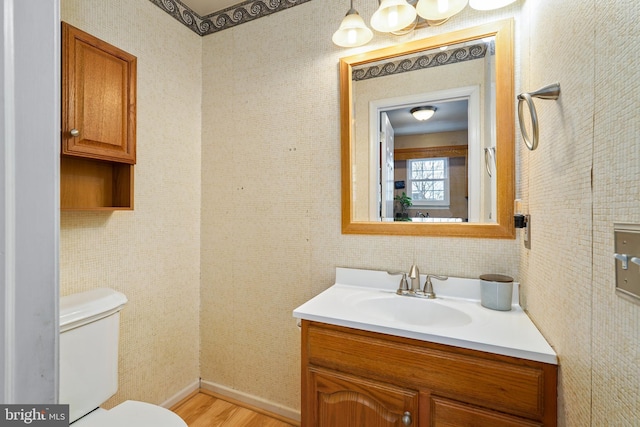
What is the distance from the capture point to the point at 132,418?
1.14 m

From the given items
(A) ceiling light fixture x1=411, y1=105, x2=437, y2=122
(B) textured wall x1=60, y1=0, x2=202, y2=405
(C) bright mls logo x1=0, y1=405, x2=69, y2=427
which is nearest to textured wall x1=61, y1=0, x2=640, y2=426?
(B) textured wall x1=60, y1=0, x2=202, y2=405

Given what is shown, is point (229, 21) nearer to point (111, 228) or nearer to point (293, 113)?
point (293, 113)

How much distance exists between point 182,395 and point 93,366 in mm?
816

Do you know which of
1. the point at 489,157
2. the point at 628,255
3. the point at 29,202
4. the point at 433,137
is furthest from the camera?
the point at 433,137

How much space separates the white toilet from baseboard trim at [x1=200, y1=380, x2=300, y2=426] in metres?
0.73

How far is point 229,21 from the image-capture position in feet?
6.22

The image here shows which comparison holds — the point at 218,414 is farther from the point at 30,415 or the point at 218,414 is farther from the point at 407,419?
the point at 30,415

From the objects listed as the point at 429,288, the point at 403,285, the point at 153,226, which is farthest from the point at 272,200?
the point at 429,288

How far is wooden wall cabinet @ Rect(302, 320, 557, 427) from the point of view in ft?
2.88

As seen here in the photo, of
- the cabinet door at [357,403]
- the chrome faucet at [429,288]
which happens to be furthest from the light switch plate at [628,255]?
the chrome faucet at [429,288]

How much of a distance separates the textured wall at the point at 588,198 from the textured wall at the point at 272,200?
559mm

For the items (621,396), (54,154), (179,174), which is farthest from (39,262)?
(179,174)

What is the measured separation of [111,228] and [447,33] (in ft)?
5.91

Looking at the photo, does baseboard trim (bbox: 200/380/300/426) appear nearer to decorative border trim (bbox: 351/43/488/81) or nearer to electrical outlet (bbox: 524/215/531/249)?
electrical outlet (bbox: 524/215/531/249)
